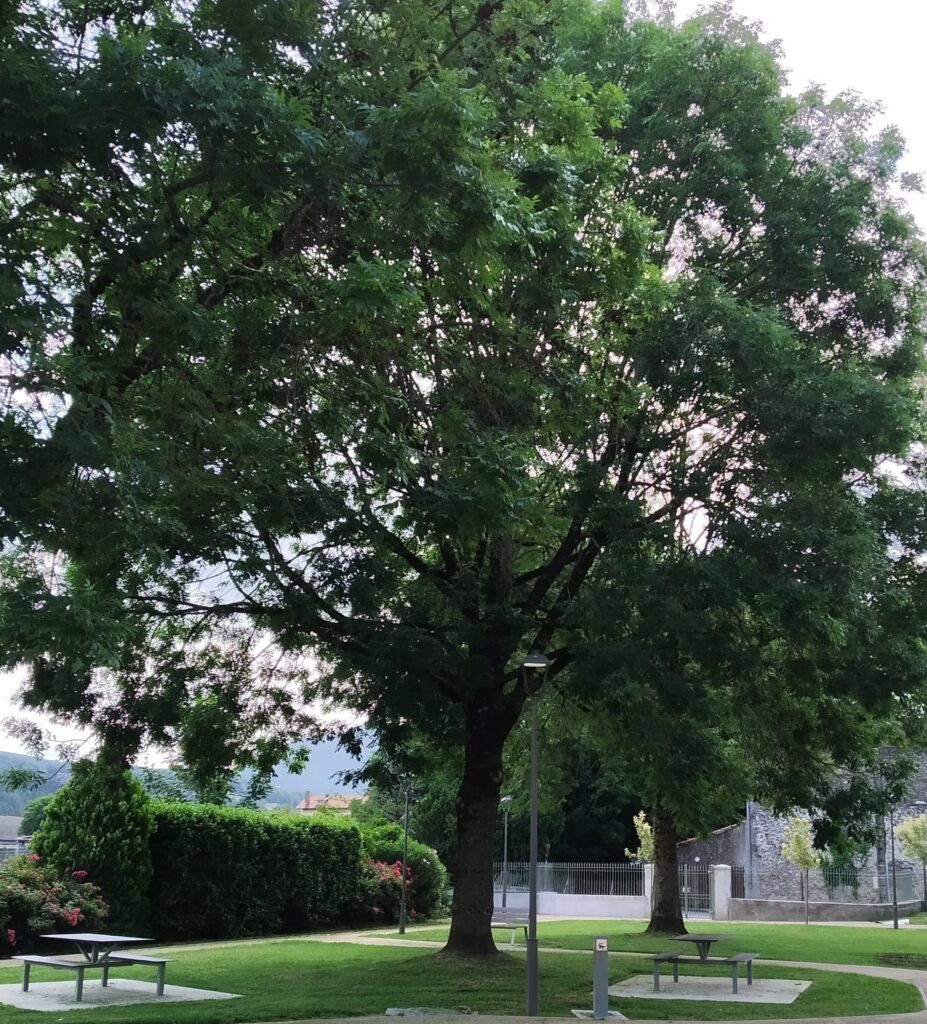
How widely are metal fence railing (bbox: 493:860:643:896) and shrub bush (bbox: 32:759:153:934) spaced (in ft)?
68.8

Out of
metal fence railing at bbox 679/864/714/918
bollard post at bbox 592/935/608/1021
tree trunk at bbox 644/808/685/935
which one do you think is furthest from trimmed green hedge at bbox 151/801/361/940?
metal fence railing at bbox 679/864/714/918

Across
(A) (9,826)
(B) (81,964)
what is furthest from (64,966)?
(A) (9,826)

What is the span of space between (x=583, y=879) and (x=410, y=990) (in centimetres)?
3073

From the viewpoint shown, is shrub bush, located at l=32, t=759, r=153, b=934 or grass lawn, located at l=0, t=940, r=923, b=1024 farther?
shrub bush, located at l=32, t=759, r=153, b=934

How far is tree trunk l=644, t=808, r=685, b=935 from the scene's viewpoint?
24641 mm

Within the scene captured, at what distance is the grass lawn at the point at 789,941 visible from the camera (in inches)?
826

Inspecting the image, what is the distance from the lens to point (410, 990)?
43.7ft

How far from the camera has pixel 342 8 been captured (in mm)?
8812

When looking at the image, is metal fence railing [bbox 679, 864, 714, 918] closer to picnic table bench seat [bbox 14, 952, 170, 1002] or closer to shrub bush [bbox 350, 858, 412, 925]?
shrub bush [bbox 350, 858, 412, 925]

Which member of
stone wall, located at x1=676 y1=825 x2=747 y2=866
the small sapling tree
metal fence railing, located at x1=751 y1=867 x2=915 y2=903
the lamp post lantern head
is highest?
the lamp post lantern head

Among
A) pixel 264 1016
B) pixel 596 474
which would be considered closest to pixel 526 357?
pixel 596 474

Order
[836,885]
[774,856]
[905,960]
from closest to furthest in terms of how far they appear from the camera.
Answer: [905,960] → [836,885] → [774,856]

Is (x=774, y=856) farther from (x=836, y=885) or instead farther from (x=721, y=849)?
(x=721, y=849)

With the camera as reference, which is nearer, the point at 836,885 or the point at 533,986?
the point at 533,986
